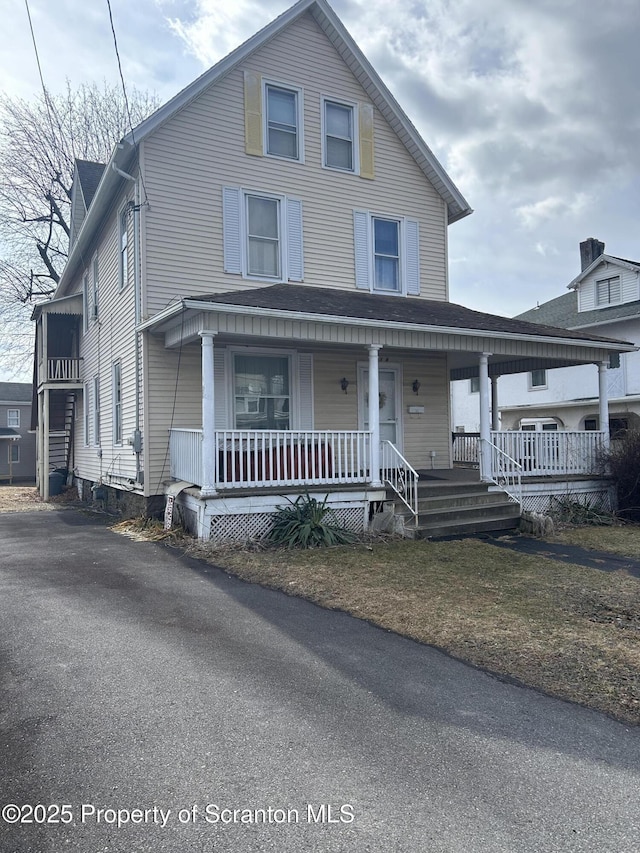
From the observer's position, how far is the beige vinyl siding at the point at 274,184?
36.6 ft

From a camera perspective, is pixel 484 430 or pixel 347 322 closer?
pixel 347 322

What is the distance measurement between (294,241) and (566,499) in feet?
25.4

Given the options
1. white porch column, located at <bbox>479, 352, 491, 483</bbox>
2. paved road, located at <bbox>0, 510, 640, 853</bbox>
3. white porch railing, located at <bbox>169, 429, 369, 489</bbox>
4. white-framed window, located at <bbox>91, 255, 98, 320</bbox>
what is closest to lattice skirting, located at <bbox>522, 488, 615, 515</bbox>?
white porch column, located at <bbox>479, 352, 491, 483</bbox>

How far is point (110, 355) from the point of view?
45.0 ft

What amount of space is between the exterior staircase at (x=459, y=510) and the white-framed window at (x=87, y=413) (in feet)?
33.1

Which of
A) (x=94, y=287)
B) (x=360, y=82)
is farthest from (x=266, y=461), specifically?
(x=360, y=82)

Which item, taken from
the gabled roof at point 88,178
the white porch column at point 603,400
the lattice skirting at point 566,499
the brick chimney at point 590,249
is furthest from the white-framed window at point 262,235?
the brick chimney at point 590,249

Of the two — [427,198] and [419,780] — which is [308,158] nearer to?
[427,198]

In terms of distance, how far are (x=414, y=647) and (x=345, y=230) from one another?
10078mm

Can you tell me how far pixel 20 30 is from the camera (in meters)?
8.70

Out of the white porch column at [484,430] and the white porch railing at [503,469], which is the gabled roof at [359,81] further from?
the white porch railing at [503,469]

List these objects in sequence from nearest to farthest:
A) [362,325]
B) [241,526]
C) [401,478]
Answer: [241,526]
[362,325]
[401,478]

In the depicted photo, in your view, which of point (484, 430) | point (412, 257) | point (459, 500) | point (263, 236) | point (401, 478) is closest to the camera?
point (459, 500)

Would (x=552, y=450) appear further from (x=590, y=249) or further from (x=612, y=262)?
(x=590, y=249)
